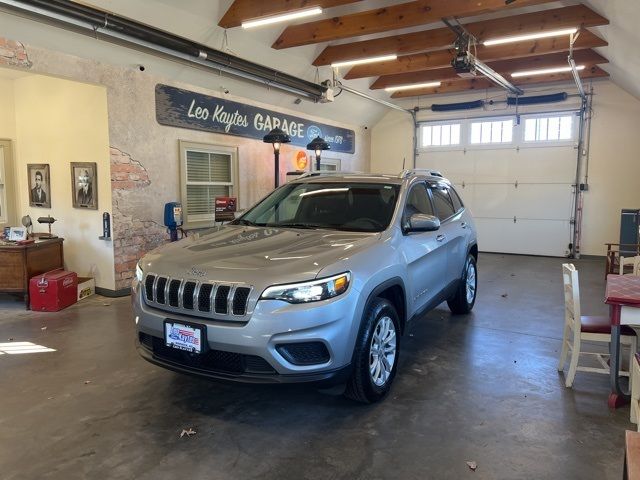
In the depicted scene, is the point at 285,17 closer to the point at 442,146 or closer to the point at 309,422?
the point at 309,422

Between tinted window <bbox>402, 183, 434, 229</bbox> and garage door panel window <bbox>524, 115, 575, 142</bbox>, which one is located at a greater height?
garage door panel window <bbox>524, 115, 575, 142</bbox>

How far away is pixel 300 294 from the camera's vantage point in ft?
8.18

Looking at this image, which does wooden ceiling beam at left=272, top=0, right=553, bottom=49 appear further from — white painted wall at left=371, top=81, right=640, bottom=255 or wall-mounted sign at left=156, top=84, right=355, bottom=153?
white painted wall at left=371, top=81, right=640, bottom=255

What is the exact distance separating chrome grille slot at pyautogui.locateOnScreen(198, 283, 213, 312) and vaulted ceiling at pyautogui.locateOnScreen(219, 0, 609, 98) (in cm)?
417

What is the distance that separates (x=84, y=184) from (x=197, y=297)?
444 cm

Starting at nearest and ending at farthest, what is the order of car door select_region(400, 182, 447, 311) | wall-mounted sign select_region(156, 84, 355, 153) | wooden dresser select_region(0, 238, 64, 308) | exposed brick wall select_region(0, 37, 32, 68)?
1. car door select_region(400, 182, 447, 311)
2. exposed brick wall select_region(0, 37, 32, 68)
3. wooden dresser select_region(0, 238, 64, 308)
4. wall-mounted sign select_region(156, 84, 355, 153)

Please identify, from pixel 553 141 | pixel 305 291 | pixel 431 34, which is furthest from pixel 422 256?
pixel 553 141

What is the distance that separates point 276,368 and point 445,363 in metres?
1.86

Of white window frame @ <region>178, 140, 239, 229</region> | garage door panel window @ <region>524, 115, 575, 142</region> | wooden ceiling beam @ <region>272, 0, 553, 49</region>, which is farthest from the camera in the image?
garage door panel window @ <region>524, 115, 575, 142</region>

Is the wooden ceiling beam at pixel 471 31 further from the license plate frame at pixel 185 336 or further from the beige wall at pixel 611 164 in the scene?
the license plate frame at pixel 185 336

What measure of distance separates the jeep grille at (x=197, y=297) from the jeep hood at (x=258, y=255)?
4cm

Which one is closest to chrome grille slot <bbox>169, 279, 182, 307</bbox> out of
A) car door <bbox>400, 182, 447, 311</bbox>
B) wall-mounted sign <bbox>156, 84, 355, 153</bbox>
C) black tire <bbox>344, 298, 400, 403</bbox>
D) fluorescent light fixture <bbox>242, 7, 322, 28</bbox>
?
black tire <bbox>344, 298, 400, 403</bbox>

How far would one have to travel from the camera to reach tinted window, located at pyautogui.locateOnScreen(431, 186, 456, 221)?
4431 mm

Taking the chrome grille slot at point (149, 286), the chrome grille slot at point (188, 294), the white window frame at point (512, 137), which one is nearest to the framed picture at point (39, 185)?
the chrome grille slot at point (149, 286)
